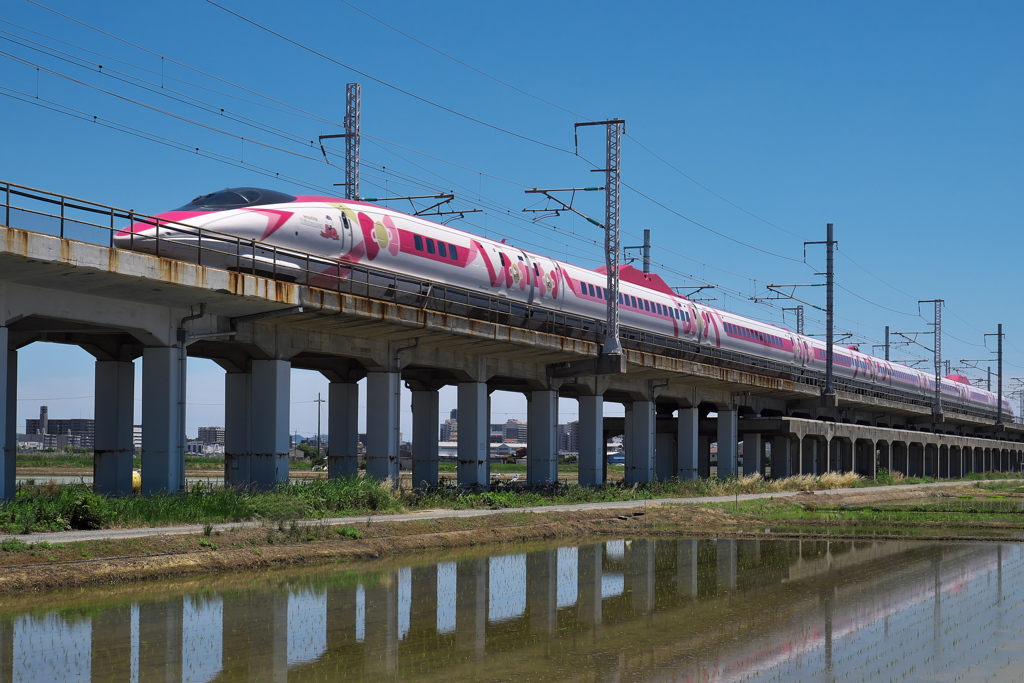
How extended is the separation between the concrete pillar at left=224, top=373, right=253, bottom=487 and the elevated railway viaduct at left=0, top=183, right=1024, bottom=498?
0.23ft

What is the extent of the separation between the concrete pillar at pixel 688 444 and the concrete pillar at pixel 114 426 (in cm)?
3452

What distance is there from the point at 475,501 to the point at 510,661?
78.0 feet

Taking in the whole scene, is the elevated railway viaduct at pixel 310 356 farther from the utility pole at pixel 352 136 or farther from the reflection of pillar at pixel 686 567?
the reflection of pillar at pixel 686 567

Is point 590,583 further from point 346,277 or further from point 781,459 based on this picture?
point 781,459

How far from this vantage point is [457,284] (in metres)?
40.2

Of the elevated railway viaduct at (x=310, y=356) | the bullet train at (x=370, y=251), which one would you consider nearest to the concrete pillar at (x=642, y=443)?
the elevated railway viaduct at (x=310, y=356)

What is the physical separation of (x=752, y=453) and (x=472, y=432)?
32.6 m

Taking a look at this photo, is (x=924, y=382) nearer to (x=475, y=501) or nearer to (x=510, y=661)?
(x=475, y=501)

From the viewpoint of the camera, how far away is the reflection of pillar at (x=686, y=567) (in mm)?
21906

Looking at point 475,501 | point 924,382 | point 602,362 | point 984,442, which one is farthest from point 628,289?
point 984,442

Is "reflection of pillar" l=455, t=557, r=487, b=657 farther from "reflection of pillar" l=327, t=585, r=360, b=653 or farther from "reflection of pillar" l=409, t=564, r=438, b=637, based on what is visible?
"reflection of pillar" l=327, t=585, r=360, b=653

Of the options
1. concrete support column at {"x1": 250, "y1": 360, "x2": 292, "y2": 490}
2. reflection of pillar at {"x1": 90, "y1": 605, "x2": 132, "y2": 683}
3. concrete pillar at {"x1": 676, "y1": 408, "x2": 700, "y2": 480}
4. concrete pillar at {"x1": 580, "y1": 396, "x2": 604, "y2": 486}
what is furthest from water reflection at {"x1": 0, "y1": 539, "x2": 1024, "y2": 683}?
concrete pillar at {"x1": 676, "y1": 408, "x2": 700, "y2": 480}

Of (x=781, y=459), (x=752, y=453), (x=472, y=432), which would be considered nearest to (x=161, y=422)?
(x=472, y=432)

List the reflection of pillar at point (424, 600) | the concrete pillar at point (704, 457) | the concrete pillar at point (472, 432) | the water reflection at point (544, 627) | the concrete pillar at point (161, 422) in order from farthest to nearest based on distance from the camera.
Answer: the concrete pillar at point (704, 457) < the concrete pillar at point (472, 432) < the concrete pillar at point (161, 422) < the reflection of pillar at point (424, 600) < the water reflection at point (544, 627)
